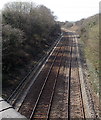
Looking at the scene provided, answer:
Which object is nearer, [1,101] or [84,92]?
[1,101]

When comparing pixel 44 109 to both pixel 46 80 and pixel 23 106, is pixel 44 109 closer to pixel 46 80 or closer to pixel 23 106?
pixel 23 106

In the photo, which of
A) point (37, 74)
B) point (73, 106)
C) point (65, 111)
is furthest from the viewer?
point (37, 74)

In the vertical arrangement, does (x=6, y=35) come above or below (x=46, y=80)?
above

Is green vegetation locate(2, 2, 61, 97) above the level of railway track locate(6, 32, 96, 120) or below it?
above

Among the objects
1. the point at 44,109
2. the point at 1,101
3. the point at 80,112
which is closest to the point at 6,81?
the point at 44,109

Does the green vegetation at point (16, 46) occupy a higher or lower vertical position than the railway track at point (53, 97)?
higher

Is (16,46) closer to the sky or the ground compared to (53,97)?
closer to the sky

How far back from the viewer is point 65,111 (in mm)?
12477

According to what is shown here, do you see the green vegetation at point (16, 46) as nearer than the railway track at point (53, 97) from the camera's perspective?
No

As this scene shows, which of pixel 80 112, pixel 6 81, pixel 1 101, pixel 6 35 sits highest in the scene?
pixel 6 35

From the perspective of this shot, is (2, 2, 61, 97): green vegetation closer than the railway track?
No

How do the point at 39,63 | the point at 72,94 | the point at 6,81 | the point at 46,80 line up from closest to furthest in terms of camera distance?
the point at 72,94 < the point at 6,81 < the point at 46,80 < the point at 39,63

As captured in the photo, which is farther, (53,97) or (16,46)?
(16,46)

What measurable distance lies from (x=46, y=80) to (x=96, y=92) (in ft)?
15.4
